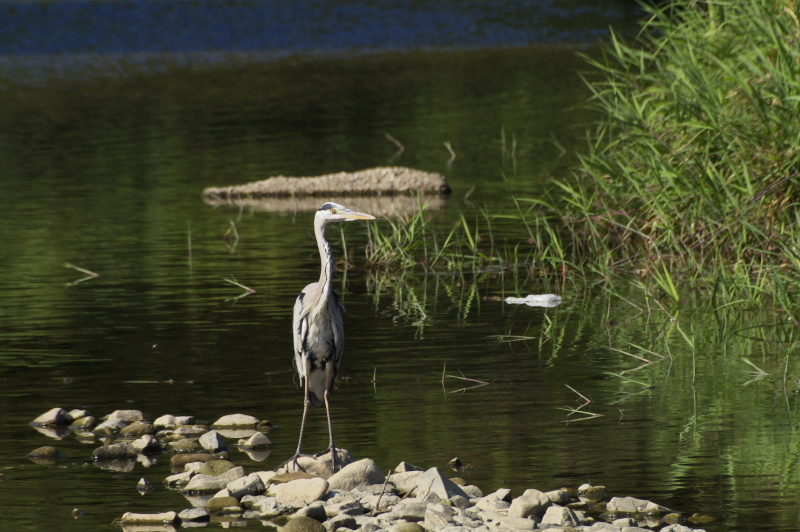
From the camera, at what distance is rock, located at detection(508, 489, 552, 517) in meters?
5.73

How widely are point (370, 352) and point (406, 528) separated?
12.7ft

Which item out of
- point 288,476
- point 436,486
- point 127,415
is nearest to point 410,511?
point 436,486

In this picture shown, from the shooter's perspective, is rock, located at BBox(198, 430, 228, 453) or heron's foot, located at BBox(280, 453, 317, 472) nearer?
heron's foot, located at BBox(280, 453, 317, 472)

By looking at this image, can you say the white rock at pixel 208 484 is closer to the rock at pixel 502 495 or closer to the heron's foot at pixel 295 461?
the heron's foot at pixel 295 461

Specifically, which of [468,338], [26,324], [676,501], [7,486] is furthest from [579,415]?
[26,324]

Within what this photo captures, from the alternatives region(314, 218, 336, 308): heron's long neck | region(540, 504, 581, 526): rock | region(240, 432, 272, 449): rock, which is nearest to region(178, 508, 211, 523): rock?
region(240, 432, 272, 449): rock

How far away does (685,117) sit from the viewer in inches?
439

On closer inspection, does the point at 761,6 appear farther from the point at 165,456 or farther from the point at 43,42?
the point at 43,42

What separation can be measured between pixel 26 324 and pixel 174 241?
13.6 ft

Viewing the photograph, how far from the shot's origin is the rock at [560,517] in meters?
5.61

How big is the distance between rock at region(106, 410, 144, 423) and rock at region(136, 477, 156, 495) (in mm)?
1223

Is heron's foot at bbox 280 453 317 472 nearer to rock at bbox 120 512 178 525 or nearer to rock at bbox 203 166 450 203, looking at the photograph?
rock at bbox 120 512 178 525

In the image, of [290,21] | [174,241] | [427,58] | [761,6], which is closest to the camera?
[761,6]

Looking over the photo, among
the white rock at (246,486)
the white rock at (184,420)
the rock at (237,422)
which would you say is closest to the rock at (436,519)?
the white rock at (246,486)
